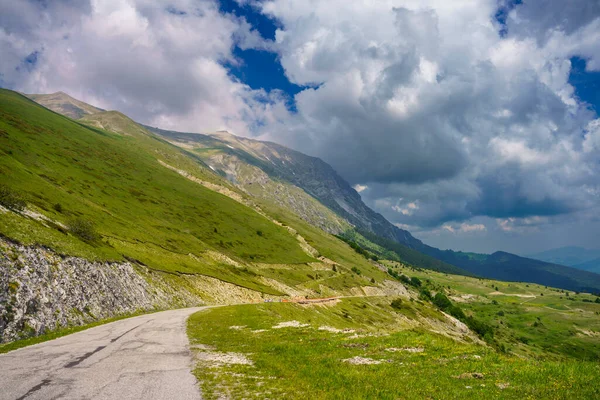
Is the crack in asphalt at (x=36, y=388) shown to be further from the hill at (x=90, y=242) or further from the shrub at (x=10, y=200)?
the shrub at (x=10, y=200)

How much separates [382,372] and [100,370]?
17261 mm

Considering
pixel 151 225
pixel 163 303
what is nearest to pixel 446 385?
pixel 163 303

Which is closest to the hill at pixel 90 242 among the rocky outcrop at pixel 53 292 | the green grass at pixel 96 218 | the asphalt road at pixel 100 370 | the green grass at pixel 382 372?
the rocky outcrop at pixel 53 292

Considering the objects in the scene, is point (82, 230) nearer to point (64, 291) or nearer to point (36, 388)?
point (64, 291)

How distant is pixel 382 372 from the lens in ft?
60.7

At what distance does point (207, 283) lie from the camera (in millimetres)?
99375

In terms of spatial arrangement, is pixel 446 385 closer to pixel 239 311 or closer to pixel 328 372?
pixel 328 372

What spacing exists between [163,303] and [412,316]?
115432 mm

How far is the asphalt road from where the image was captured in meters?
15.4

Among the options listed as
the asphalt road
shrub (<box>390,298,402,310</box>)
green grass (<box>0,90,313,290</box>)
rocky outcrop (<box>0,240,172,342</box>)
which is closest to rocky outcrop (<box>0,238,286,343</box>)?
rocky outcrop (<box>0,240,172,342</box>)

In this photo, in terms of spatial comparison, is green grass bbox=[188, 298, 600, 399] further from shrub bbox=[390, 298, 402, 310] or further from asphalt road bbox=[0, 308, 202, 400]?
shrub bbox=[390, 298, 402, 310]

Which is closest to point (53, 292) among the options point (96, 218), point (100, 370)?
point (100, 370)

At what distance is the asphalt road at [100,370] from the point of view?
1545 cm

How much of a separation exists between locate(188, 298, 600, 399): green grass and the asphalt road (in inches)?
79.8
